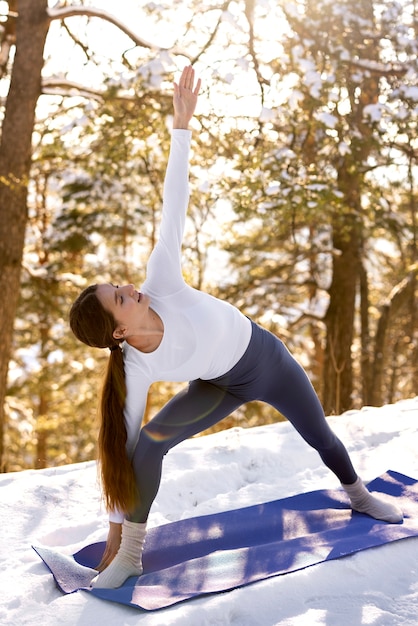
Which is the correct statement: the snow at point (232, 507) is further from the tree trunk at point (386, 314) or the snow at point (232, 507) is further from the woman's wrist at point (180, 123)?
the tree trunk at point (386, 314)

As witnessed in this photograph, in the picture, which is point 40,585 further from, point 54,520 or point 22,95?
point 22,95

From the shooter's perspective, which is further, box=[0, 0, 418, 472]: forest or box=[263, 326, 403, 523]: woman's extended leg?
box=[0, 0, 418, 472]: forest

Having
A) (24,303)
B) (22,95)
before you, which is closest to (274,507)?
(22,95)

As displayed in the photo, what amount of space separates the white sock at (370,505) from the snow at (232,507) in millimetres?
285

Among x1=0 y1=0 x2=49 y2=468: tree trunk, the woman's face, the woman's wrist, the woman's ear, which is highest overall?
x1=0 y1=0 x2=49 y2=468: tree trunk

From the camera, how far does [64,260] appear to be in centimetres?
1066

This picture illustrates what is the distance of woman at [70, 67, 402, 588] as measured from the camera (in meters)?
2.49

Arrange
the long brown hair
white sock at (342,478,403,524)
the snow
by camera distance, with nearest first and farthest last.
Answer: the snow → the long brown hair → white sock at (342,478,403,524)

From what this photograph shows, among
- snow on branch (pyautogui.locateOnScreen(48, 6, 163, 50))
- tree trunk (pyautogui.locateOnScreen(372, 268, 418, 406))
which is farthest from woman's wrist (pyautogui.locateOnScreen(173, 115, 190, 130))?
tree trunk (pyautogui.locateOnScreen(372, 268, 418, 406))

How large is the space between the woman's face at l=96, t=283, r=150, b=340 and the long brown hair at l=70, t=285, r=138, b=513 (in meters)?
0.02

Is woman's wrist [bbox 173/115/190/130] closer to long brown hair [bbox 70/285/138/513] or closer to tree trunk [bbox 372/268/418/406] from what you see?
long brown hair [bbox 70/285/138/513]

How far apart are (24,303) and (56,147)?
182 inches

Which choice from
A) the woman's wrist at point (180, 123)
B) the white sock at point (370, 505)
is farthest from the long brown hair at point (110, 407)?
the white sock at point (370, 505)

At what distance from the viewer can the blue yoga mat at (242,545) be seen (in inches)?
95.7
